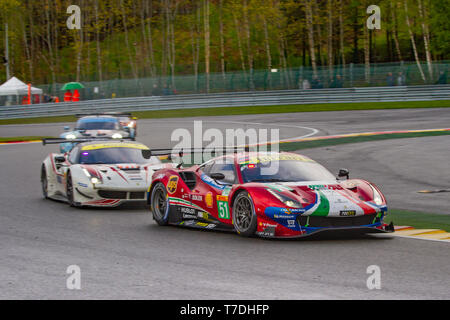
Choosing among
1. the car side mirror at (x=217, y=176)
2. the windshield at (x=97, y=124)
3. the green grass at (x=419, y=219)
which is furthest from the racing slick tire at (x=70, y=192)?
the windshield at (x=97, y=124)

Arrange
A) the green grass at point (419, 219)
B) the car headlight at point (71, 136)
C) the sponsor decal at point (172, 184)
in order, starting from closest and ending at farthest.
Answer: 1. the green grass at point (419, 219)
2. the sponsor decal at point (172, 184)
3. the car headlight at point (71, 136)

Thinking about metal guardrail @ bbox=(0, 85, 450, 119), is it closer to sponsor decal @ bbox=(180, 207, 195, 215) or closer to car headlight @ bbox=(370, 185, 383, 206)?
sponsor decal @ bbox=(180, 207, 195, 215)

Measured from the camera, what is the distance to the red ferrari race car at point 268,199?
9445 millimetres

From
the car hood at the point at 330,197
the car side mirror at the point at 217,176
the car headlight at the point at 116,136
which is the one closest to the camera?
the car hood at the point at 330,197

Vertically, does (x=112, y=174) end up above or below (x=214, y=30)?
below

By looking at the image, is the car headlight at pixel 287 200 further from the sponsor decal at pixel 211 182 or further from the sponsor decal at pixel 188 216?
the sponsor decal at pixel 188 216

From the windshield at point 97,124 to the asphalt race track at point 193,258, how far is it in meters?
8.45

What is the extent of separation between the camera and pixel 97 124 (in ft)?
80.3

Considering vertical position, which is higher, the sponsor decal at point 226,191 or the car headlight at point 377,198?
the sponsor decal at point 226,191

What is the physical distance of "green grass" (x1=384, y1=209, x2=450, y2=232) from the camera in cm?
1076

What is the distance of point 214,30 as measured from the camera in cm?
8750
